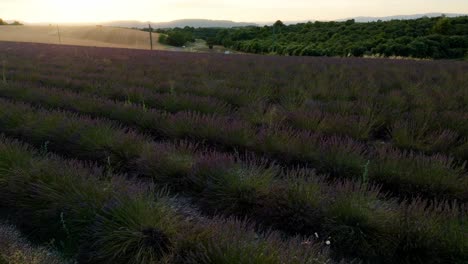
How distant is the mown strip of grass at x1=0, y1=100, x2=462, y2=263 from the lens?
101 inches

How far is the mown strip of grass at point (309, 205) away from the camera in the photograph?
2559 millimetres

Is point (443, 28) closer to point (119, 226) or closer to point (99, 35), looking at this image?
point (119, 226)

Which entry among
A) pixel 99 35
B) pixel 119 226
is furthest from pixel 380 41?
pixel 99 35

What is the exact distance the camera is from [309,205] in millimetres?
2920

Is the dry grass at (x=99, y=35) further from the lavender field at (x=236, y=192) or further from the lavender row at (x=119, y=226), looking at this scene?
the lavender row at (x=119, y=226)

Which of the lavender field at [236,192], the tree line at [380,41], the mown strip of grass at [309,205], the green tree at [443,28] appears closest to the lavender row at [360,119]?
the lavender field at [236,192]

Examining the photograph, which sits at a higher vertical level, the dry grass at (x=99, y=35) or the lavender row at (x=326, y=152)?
the lavender row at (x=326, y=152)

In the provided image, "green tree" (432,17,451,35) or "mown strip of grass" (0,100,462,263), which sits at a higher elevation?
"green tree" (432,17,451,35)

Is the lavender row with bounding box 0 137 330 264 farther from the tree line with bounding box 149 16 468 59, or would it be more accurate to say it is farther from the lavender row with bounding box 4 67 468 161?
the tree line with bounding box 149 16 468 59

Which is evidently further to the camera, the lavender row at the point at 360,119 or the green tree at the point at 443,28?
the green tree at the point at 443,28

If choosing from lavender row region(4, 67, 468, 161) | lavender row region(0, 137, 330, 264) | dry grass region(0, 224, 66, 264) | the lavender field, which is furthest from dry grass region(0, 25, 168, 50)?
dry grass region(0, 224, 66, 264)

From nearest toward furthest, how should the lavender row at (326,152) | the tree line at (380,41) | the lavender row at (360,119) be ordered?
the lavender row at (326,152) → the lavender row at (360,119) → the tree line at (380,41)

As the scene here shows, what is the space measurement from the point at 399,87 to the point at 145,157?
806cm

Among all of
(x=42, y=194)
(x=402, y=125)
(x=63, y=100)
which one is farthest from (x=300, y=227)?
(x=63, y=100)
